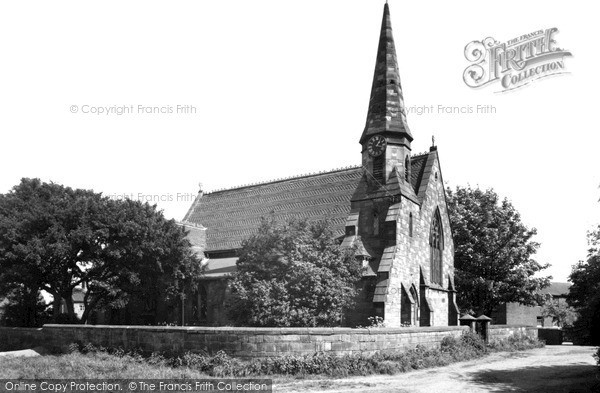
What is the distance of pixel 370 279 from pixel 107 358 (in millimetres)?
13230

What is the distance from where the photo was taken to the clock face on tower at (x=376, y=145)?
28877mm

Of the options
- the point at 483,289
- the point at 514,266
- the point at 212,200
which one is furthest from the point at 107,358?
the point at 514,266

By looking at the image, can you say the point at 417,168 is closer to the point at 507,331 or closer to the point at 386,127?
the point at 386,127

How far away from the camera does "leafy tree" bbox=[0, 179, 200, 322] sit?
26766mm

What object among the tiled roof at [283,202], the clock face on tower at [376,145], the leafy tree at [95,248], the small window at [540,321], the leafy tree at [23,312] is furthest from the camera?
the small window at [540,321]

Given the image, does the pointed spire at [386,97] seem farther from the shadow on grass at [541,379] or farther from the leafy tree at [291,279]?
the shadow on grass at [541,379]

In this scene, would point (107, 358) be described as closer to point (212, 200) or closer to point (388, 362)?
point (388, 362)

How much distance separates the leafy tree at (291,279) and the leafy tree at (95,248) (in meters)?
6.83

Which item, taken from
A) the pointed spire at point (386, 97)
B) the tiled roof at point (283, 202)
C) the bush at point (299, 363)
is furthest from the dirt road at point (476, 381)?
the pointed spire at point (386, 97)

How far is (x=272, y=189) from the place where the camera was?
124 ft

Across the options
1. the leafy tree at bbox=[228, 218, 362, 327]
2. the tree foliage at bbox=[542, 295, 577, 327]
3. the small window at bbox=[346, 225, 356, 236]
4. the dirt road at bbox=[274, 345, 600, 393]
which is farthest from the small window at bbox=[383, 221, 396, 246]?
the tree foliage at bbox=[542, 295, 577, 327]

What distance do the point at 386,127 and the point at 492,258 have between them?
14756 millimetres

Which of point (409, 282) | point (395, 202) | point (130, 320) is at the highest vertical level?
point (395, 202)

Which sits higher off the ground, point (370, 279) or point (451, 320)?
point (370, 279)
